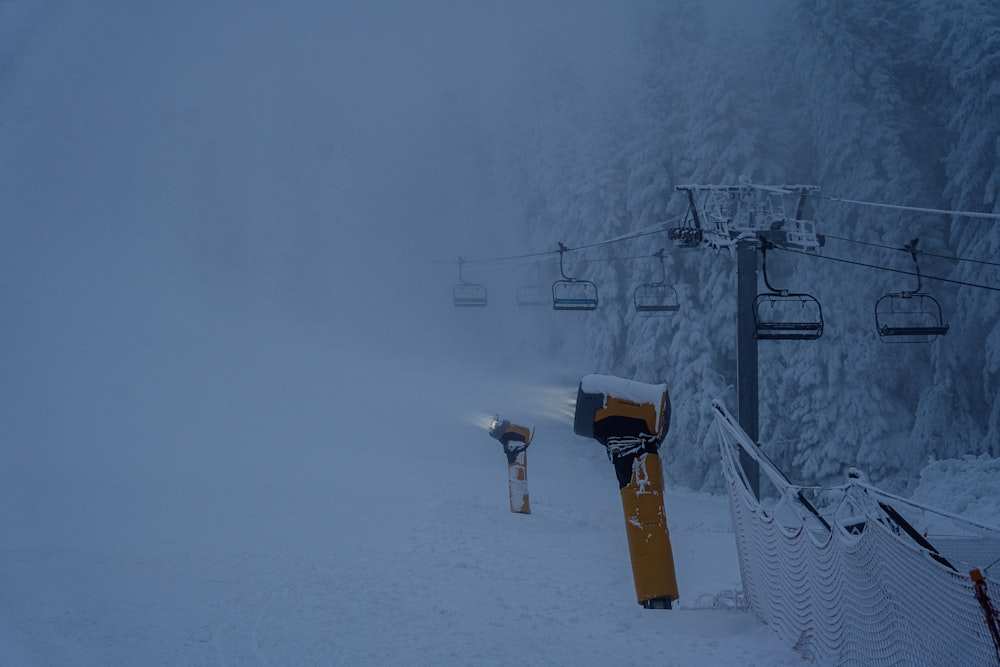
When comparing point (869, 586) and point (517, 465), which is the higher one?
point (869, 586)

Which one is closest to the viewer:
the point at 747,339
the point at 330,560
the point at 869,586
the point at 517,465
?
the point at 869,586

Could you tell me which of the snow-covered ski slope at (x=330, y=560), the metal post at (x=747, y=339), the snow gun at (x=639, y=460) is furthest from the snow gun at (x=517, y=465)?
the snow gun at (x=639, y=460)

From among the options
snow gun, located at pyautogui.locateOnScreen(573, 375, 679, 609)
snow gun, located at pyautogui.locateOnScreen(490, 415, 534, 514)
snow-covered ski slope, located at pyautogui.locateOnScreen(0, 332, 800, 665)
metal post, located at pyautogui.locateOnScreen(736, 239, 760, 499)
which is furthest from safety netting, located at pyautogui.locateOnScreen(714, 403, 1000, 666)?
snow gun, located at pyautogui.locateOnScreen(490, 415, 534, 514)

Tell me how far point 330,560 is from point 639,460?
539 cm

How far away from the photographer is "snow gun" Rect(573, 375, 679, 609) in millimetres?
6531

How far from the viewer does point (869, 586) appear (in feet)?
13.8

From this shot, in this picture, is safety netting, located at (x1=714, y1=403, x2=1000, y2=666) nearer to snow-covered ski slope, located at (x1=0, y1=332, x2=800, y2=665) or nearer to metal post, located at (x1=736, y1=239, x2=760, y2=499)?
snow-covered ski slope, located at (x1=0, y1=332, x2=800, y2=665)

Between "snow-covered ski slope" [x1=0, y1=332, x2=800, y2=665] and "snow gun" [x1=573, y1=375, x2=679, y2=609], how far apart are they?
12.5 inches

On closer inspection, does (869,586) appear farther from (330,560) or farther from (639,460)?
(330,560)

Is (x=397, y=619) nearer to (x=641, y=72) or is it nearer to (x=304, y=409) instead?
(x=641, y=72)

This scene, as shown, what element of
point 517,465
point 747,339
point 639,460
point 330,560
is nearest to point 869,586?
point 639,460

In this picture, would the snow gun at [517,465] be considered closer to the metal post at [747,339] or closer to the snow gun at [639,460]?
the metal post at [747,339]

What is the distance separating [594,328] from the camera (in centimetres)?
2817

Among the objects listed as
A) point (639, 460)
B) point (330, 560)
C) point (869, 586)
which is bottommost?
point (330, 560)
